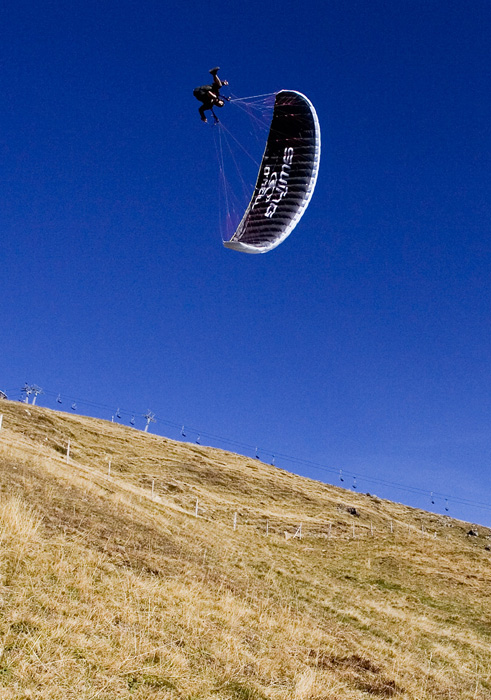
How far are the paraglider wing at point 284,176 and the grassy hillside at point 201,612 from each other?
361 inches

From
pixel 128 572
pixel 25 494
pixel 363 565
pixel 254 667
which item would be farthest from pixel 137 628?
pixel 363 565

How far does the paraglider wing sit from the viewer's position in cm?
1655

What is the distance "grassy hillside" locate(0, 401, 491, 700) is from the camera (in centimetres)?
611

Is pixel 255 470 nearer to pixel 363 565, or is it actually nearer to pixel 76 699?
pixel 363 565

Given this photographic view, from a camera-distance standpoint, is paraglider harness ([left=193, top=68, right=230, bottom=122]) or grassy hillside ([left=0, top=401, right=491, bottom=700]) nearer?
grassy hillside ([left=0, top=401, right=491, bottom=700])

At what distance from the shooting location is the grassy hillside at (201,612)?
611cm

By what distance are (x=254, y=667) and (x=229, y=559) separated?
11.9 metres

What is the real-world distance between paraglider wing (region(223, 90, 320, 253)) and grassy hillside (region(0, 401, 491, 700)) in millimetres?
9157

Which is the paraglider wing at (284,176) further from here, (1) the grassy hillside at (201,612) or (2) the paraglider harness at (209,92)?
(1) the grassy hillside at (201,612)

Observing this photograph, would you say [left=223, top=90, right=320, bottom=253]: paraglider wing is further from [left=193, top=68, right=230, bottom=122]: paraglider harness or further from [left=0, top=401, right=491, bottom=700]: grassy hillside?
[left=0, top=401, right=491, bottom=700]: grassy hillside

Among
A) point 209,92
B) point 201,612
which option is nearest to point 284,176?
point 209,92

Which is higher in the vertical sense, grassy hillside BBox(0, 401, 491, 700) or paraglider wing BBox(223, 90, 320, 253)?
paraglider wing BBox(223, 90, 320, 253)

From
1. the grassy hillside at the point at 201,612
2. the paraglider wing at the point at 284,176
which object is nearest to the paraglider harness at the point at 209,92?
the paraglider wing at the point at 284,176

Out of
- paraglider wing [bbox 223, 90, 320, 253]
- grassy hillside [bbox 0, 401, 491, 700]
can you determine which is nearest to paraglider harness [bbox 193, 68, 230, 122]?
paraglider wing [bbox 223, 90, 320, 253]
